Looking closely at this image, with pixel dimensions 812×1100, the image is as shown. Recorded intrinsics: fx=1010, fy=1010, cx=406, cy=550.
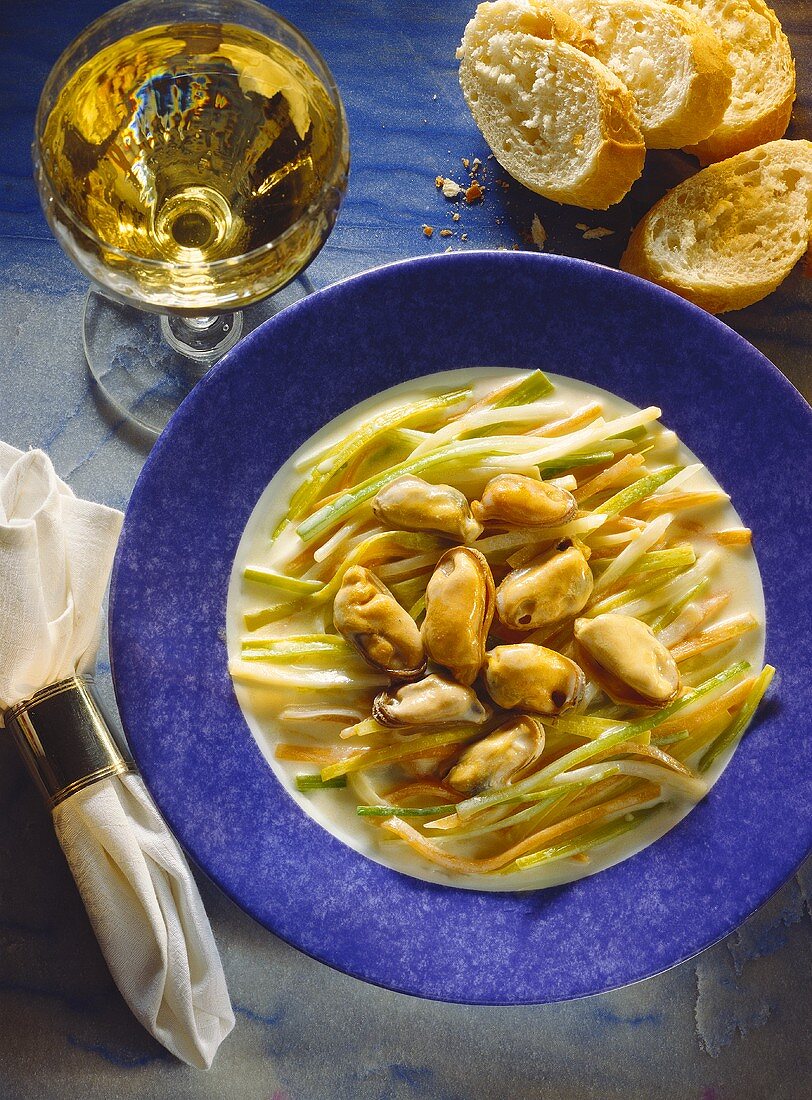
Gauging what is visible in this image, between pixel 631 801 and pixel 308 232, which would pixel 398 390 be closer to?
pixel 308 232

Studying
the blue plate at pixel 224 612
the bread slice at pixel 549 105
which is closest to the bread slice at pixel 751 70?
the bread slice at pixel 549 105

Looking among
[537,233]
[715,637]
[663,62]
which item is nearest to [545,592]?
[715,637]

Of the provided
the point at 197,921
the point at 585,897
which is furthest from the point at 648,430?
the point at 197,921

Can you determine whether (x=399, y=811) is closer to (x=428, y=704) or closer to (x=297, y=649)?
(x=428, y=704)

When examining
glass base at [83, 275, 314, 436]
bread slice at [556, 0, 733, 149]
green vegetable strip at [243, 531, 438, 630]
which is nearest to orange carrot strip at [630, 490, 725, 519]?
green vegetable strip at [243, 531, 438, 630]

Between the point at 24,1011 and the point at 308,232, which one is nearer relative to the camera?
the point at 308,232

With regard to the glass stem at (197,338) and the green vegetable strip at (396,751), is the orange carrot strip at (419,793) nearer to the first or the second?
the green vegetable strip at (396,751)

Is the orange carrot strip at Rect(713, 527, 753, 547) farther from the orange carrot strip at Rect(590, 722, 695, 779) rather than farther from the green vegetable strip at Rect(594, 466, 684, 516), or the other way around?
the orange carrot strip at Rect(590, 722, 695, 779)
